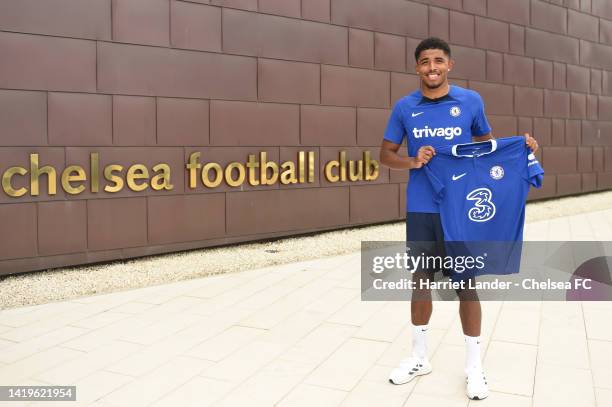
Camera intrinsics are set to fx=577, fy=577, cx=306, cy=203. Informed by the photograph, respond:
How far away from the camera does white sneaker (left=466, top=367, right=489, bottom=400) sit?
3264mm

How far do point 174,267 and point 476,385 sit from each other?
4449mm

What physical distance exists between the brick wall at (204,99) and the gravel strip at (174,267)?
17 cm

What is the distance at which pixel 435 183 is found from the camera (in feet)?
11.3

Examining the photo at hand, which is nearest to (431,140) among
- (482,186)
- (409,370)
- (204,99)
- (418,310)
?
(482,186)

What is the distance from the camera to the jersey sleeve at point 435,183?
3443mm

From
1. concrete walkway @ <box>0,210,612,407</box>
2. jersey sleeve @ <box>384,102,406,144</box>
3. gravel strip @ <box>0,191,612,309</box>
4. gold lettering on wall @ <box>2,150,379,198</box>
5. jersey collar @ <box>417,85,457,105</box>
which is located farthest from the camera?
gold lettering on wall @ <box>2,150,379,198</box>

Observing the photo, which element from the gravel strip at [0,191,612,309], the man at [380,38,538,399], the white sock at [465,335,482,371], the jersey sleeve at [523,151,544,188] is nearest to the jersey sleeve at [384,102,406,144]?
the man at [380,38,538,399]

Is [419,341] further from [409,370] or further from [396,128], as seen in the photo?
[396,128]

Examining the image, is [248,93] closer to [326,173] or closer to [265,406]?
[326,173]

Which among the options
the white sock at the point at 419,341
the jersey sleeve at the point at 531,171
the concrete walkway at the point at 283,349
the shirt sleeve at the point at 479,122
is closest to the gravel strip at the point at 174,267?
the concrete walkway at the point at 283,349

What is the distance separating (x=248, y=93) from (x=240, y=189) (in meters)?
1.35

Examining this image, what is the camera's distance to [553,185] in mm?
13109

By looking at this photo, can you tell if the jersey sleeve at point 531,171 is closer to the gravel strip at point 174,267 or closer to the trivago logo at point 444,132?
the trivago logo at point 444,132

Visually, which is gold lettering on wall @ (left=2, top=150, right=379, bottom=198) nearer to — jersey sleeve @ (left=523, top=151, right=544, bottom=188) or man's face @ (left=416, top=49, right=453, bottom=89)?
man's face @ (left=416, top=49, right=453, bottom=89)
